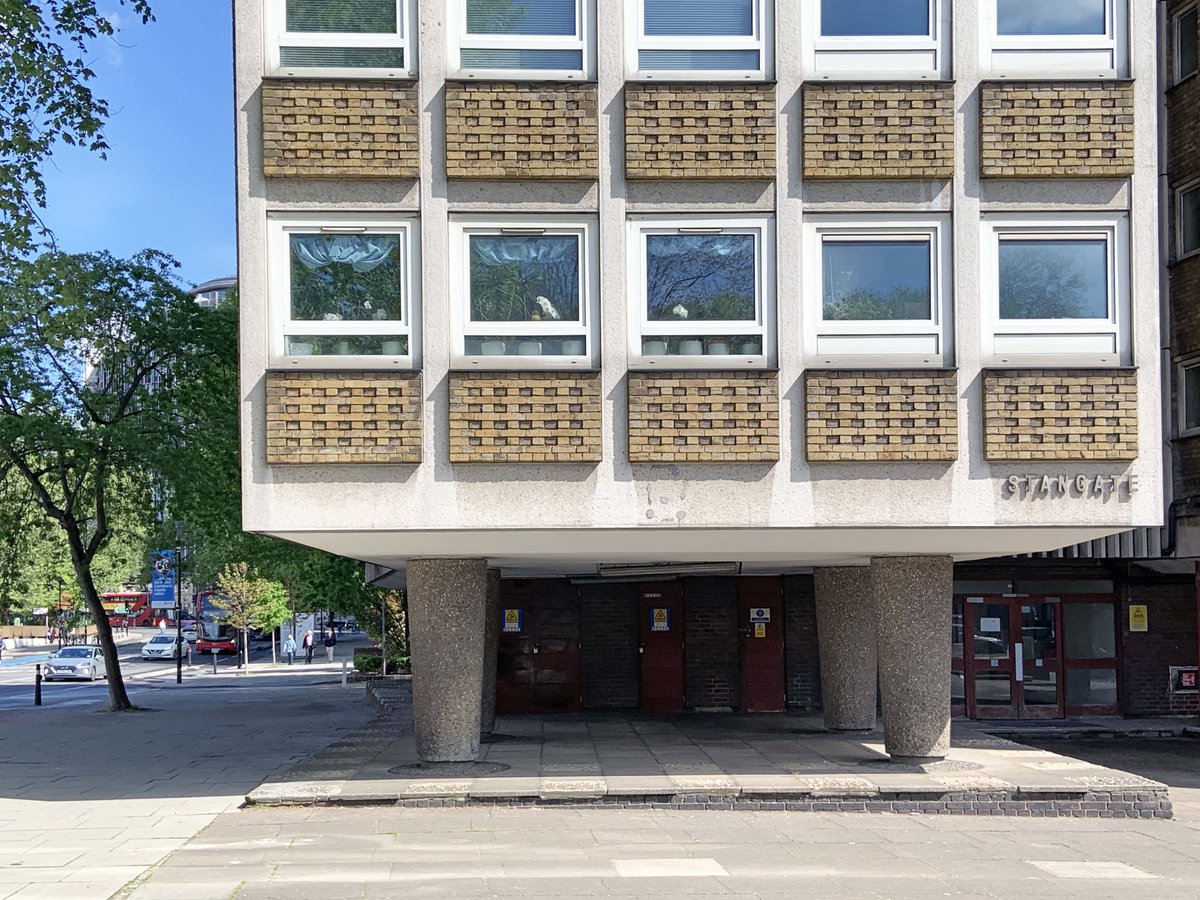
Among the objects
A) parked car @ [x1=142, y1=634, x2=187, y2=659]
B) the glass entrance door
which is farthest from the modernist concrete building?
parked car @ [x1=142, y1=634, x2=187, y2=659]

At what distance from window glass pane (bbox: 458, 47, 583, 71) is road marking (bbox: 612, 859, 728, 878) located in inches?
288

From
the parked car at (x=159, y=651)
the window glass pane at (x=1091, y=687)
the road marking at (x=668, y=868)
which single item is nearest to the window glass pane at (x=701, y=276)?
the road marking at (x=668, y=868)

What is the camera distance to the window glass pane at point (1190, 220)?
20.6 m

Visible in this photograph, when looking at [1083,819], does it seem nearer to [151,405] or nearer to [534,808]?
[534,808]

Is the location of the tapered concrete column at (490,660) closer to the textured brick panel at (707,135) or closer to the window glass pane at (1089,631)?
the textured brick panel at (707,135)

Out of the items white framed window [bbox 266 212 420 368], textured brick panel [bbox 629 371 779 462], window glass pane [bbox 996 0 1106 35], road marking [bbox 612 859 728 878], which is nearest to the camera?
A: road marking [bbox 612 859 728 878]

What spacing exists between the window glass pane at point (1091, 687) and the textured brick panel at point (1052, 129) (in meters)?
11.8

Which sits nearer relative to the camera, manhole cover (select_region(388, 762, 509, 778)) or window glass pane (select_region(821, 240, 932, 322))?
window glass pane (select_region(821, 240, 932, 322))

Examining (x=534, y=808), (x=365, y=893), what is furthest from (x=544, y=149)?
(x=365, y=893)

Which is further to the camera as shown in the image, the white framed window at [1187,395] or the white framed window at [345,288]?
the white framed window at [1187,395]

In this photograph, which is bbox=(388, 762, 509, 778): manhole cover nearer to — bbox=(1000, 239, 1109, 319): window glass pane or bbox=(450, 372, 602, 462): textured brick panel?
bbox=(450, 372, 602, 462): textured brick panel

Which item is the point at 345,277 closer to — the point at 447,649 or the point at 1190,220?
the point at 447,649

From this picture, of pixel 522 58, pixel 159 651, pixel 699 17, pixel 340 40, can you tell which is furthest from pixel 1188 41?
pixel 159 651

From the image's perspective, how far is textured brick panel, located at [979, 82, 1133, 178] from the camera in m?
13.6
